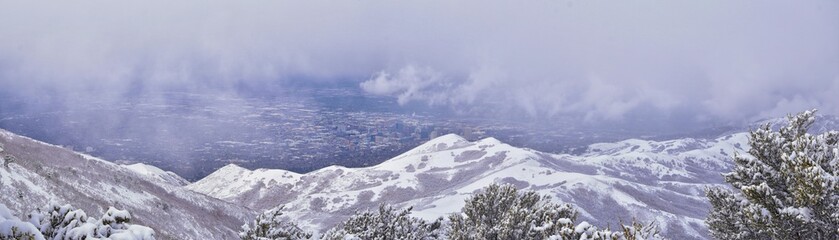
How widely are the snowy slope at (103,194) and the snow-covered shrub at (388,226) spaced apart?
22.5m

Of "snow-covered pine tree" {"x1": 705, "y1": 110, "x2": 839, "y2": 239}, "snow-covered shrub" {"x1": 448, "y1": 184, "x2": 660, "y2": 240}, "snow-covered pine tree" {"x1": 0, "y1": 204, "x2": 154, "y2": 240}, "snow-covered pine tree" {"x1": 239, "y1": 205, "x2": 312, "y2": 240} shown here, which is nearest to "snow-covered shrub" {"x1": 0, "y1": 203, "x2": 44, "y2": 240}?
"snow-covered pine tree" {"x1": 0, "y1": 204, "x2": 154, "y2": 240}

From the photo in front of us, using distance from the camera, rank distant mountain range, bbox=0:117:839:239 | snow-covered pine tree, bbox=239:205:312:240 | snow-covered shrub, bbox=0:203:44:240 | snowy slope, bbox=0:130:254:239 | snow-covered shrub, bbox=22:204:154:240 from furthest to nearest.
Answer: distant mountain range, bbox=0:117:839:239
snowy slope, bbox=0:130:254:239
snow-covered pine tree, bbox=239:205:312:240
snow-covered shrub, bbox=22:204:154:240
snow-covered shrub, bbox=0:203:44:240

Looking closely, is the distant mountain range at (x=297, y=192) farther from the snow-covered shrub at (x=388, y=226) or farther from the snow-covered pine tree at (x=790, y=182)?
the snow-covered shrub at (x=388, y=226)

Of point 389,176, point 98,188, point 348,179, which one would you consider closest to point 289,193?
point 348,179

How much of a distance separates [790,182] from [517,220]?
36.4 ft

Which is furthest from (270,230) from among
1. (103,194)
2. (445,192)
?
(445,192)

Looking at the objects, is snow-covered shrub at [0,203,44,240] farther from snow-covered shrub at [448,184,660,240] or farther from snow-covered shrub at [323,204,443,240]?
snow-covered shrub at [323,204,443,240]

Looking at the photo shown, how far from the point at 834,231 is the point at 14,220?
15.8 meters

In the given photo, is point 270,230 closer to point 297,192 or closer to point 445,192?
point 445,192

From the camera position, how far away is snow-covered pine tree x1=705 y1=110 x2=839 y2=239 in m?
11.9

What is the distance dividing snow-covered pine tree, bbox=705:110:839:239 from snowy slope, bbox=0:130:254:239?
37651mm

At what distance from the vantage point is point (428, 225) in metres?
25.2

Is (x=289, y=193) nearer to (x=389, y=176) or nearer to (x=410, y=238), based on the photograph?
(x=389, y=176)

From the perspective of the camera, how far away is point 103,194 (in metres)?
54.5
